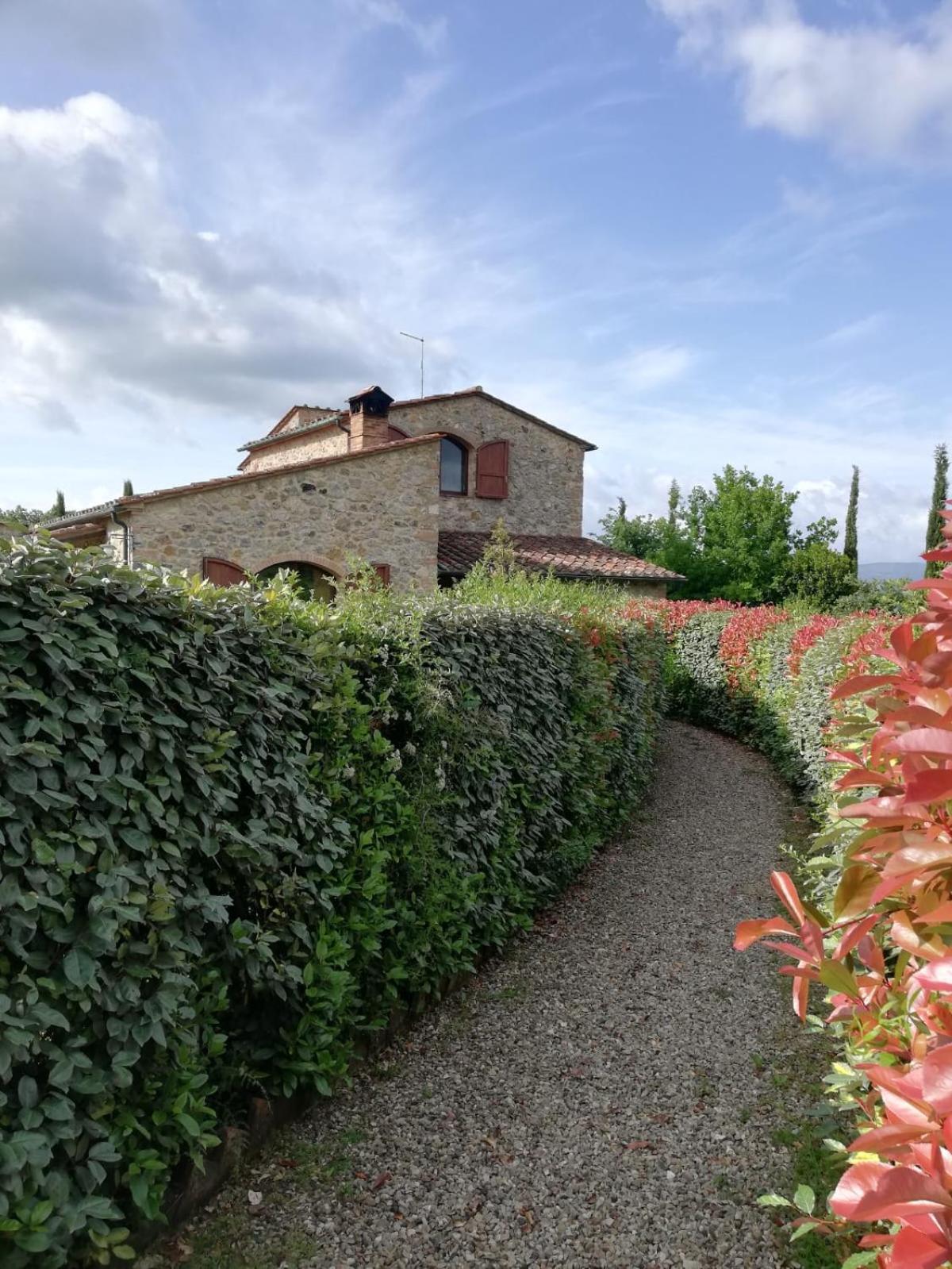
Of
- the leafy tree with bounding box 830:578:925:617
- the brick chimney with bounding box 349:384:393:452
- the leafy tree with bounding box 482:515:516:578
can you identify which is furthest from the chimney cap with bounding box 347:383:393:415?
the leafy tree with bounding box 830:578:925:617

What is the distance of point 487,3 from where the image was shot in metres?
5.69

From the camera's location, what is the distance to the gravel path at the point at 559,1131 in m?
2.94

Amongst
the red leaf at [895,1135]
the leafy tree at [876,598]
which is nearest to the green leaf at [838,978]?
the red leaf at [895,1135]

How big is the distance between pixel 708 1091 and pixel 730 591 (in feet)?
113

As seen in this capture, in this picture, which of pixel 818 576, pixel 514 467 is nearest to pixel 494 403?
pixel 514 467

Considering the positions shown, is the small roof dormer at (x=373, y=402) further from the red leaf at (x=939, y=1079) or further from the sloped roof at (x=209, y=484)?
the red leaf at (x=939, y=1079)

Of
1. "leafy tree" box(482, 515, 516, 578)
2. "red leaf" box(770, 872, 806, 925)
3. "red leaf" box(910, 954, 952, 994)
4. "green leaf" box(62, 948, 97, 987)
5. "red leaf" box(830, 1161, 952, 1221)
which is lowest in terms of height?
"green leaf" box(62, 948, 97, 987)

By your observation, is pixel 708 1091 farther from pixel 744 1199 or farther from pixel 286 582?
pixel 286 582

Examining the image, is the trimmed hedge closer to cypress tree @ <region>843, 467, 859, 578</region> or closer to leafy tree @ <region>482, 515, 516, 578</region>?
leafy tree @ <region>482, 515, 516, 578</region>

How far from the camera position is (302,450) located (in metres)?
23.8

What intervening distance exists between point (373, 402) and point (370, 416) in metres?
0.31

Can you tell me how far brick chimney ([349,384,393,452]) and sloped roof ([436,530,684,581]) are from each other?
115 inches

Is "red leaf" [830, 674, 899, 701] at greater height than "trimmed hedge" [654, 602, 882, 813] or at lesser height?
greater

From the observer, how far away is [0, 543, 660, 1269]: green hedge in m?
2.33
